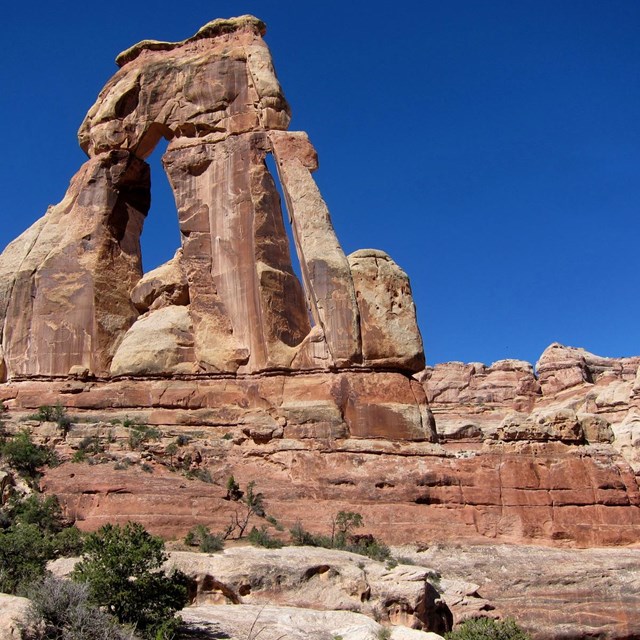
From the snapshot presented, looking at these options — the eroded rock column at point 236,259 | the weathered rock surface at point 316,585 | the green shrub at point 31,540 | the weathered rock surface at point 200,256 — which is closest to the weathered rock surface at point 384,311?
the weathered rock surface at point 200,256

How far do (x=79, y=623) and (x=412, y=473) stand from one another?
16.4 metres

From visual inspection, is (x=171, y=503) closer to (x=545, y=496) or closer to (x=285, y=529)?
(x=285, y=529)

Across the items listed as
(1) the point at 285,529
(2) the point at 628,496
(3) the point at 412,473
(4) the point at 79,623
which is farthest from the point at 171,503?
(2) the point at 628,496

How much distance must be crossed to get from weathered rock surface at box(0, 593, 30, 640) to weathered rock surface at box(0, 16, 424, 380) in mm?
18849

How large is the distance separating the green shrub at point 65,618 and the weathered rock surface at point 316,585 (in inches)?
201

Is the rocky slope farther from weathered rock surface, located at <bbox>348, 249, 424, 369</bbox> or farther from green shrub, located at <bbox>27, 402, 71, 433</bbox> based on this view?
green shrub, located at <bbox>27, 402, 71, 433</bbox>

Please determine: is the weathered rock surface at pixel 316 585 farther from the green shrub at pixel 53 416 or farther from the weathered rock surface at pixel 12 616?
the green shrub at pixel 53 416

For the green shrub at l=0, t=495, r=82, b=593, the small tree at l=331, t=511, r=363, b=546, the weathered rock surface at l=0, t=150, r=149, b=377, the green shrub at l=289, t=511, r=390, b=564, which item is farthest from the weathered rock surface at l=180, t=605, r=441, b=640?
the weathered rock surface at l=0, t=150, r=149, b=377

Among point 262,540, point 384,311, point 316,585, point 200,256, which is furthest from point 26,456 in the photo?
point 384,311

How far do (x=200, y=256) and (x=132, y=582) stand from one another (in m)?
21.0

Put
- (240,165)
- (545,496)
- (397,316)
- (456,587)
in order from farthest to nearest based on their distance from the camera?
(240,165) < (397,316) < (545,496) < (456,587)

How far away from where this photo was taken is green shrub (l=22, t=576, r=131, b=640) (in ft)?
51.6

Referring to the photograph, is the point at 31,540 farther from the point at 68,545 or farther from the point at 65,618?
the point at 65,618

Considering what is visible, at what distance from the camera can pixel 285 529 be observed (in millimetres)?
28375
